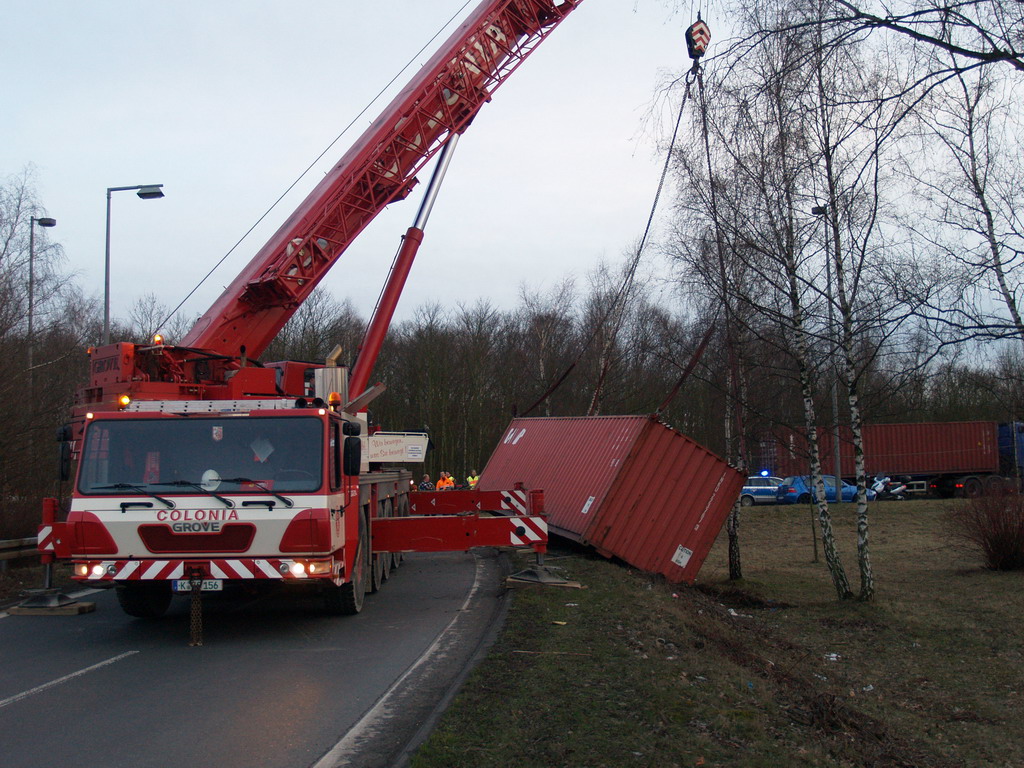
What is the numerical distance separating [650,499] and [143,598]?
7435 millimetres

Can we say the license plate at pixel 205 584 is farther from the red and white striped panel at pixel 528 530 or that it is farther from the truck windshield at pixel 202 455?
the red and white striped panel at pixel 528 530

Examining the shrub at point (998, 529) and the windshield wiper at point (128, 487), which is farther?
the shrub at point (998, 529)

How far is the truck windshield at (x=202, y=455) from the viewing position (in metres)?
8.22

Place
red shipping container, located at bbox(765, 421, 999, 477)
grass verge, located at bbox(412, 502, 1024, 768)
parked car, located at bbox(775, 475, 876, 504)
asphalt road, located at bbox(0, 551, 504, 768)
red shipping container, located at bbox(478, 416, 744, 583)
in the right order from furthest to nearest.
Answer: red shipping container, located at bbox(765, 421, 999, 477) → parked car, located at bbox(775, 475, 876, 504) → red shipping container, located at bbox(478, 416, 744, 583) → asphalt road, located at bbox(0, 551, 504, 768) → grass verge, located at bbox(412, 502, 1024, 768)

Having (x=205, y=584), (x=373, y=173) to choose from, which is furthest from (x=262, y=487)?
(x=373, y=173)

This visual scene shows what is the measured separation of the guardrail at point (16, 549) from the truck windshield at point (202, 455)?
567 cm

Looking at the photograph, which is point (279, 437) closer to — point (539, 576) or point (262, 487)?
point (262, 487)

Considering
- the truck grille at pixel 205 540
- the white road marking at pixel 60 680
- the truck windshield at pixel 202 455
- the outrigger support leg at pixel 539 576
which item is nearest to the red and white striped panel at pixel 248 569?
the truck grille at pixel 205 540

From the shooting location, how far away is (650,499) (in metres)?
13.4

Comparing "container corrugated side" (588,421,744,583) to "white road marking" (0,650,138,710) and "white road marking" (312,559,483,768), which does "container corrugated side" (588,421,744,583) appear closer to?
"white road marking" (312,559,483,768)

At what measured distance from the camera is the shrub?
16.5m

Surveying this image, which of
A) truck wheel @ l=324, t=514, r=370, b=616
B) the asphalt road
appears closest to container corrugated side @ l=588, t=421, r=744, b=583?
the asphalt road

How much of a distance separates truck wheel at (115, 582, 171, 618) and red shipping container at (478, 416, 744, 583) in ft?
19.8

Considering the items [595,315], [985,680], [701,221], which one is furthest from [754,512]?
[985,680]
